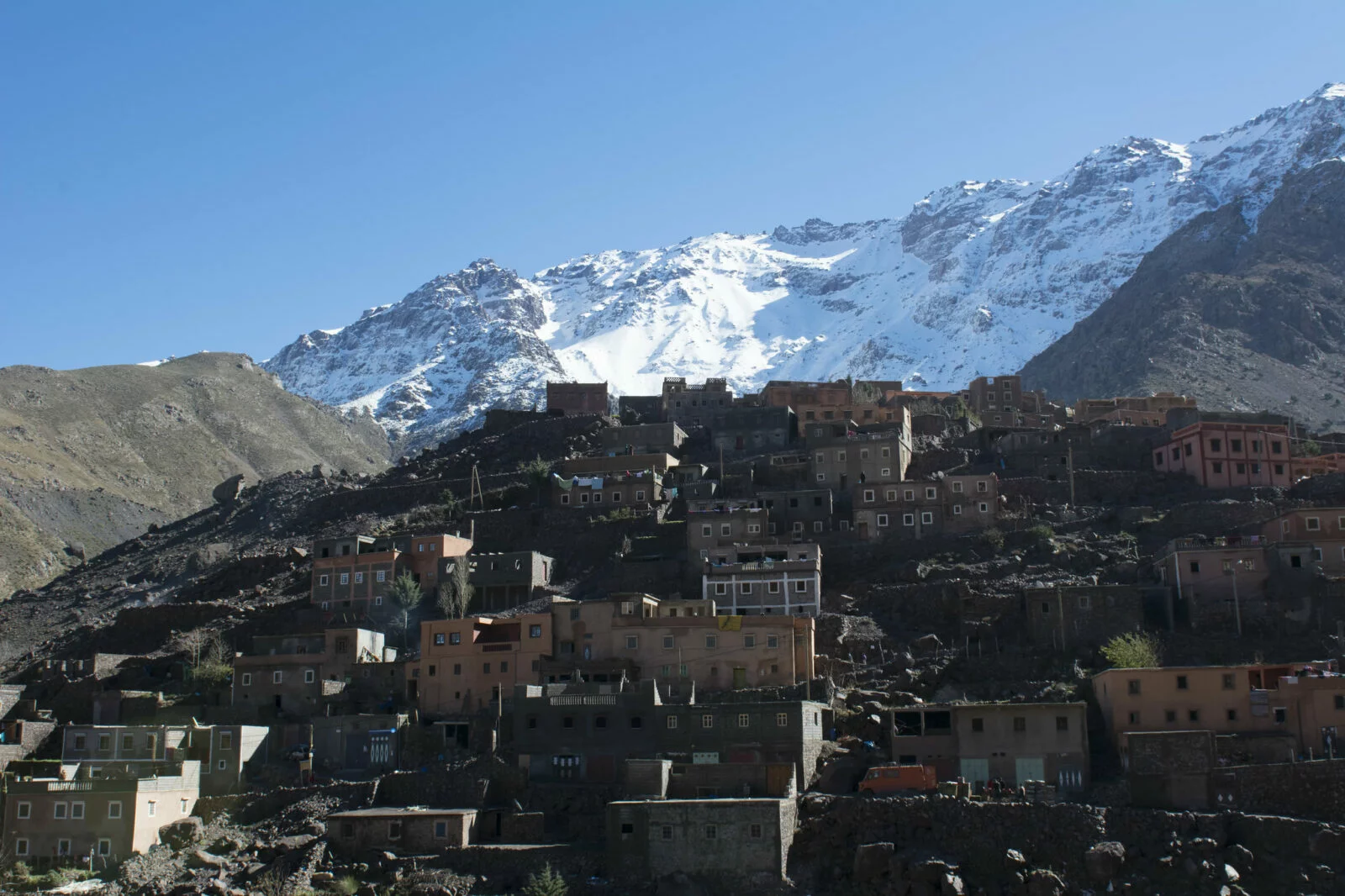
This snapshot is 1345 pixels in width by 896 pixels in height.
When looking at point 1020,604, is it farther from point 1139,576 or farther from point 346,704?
point 346,704

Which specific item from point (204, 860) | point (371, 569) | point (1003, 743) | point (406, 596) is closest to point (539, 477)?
point (371, 569)

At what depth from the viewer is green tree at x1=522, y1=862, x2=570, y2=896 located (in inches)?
1935

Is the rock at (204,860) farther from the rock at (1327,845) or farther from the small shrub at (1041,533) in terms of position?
the small shrub at (1041,533)

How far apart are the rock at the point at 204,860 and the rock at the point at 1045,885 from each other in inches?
1023

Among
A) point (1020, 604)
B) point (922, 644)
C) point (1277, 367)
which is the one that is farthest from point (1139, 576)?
point (1277, 367)

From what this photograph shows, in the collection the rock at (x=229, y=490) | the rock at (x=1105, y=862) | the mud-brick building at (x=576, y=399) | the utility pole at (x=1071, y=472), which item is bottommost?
the rock at (x=1105, y=862)

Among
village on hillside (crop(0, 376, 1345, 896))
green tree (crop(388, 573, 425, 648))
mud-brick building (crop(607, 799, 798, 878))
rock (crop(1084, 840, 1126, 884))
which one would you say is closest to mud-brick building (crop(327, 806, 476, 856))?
village on hillside (crop(0, 376, 1345, 896))

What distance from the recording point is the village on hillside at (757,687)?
50.0 metres

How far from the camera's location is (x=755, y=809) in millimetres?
49844

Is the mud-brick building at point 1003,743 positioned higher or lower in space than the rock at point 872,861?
higher

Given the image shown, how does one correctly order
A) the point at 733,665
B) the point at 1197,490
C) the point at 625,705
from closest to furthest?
1. the point at 625,705
2. the point at 733,665
3. the point at 1197,490

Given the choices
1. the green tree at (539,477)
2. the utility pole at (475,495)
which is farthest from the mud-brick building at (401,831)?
the utility pole at (475,495)

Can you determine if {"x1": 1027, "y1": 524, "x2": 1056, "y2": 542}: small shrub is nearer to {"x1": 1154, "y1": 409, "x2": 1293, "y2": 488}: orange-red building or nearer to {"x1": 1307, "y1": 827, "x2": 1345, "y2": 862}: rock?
{"x1": 1154, "y1": 409, "x2": 1293, "y2": 488}: orange-red building

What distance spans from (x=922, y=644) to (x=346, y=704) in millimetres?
23027
